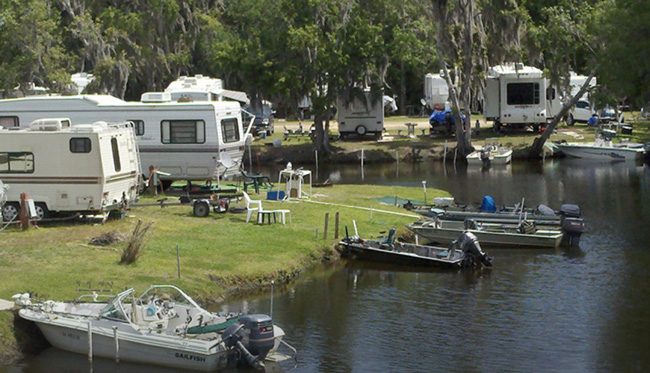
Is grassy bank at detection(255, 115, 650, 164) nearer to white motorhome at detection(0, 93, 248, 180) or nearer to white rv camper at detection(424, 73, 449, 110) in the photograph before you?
white rv camper at detection(424, 73, 449, 110)

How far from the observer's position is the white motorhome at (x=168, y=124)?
127ft

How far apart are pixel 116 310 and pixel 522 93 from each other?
1752 inches

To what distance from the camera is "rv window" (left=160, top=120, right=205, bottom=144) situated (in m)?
38.8

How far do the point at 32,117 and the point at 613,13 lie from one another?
20.9 metres

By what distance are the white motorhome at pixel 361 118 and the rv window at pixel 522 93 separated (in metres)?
7.11

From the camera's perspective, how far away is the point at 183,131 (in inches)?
1534

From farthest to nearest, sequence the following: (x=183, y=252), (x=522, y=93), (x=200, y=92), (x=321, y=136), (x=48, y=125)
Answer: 1. (x=522, y=93)
2. (x=321, y=136)
3. (x=200, y=92)
4. (x=48, y=125)
5. (x=183, y=252)

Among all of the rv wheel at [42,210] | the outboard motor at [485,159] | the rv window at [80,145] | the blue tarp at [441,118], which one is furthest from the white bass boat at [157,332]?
the blue tarp at [441,118]

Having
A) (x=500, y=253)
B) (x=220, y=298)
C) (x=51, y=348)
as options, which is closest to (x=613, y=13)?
(x=500, y=253)

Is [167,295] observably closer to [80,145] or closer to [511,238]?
[80,145]

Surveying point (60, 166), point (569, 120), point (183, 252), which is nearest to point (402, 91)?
point (569, 120)

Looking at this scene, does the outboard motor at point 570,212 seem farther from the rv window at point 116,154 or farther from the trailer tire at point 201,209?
the rv window at point 116,154

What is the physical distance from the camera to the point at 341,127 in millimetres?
64188

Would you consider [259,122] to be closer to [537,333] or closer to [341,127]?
[341,127]
